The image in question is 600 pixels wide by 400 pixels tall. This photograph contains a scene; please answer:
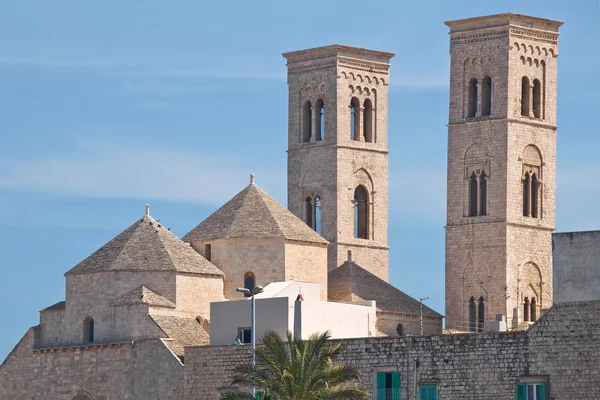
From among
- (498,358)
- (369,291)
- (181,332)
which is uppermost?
(369,291)

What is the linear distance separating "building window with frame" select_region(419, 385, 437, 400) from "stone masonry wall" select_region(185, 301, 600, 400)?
0.46ft

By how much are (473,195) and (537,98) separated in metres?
4.65

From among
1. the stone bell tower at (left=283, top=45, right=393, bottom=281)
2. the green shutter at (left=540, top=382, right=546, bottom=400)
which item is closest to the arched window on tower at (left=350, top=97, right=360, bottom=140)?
the stone bell tower at (left=283, top=45, right=393, bottom=281)

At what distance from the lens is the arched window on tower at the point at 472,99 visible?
85.8 m

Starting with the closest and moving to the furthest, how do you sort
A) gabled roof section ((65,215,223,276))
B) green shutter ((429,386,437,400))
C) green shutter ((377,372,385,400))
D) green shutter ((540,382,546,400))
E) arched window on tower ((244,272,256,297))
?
green shutter ((540,382,546,400)), green shutter ((429,386,437,400)), green shutter ((377,372,385,400)), gabled roof section ((65,215,223,276)), arched window on tower ((244,272,256,297))

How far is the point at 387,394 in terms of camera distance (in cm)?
6028

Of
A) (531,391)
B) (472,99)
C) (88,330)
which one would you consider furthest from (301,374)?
(472,99)

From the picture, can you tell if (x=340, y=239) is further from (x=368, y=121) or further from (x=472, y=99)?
(x=472, y=99)

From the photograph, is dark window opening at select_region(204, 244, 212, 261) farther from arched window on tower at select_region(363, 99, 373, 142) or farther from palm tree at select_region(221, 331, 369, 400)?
palm tree at select_region(221, 331, 369, 400)

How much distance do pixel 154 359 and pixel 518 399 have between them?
1507 cm

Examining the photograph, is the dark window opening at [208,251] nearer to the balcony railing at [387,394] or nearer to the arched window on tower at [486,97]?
the arched window on tower at [486,97]

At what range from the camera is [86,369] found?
70.9 meters

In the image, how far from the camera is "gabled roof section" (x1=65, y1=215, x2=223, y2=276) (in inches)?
2822

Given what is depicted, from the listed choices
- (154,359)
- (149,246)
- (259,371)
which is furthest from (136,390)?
(259,371)
